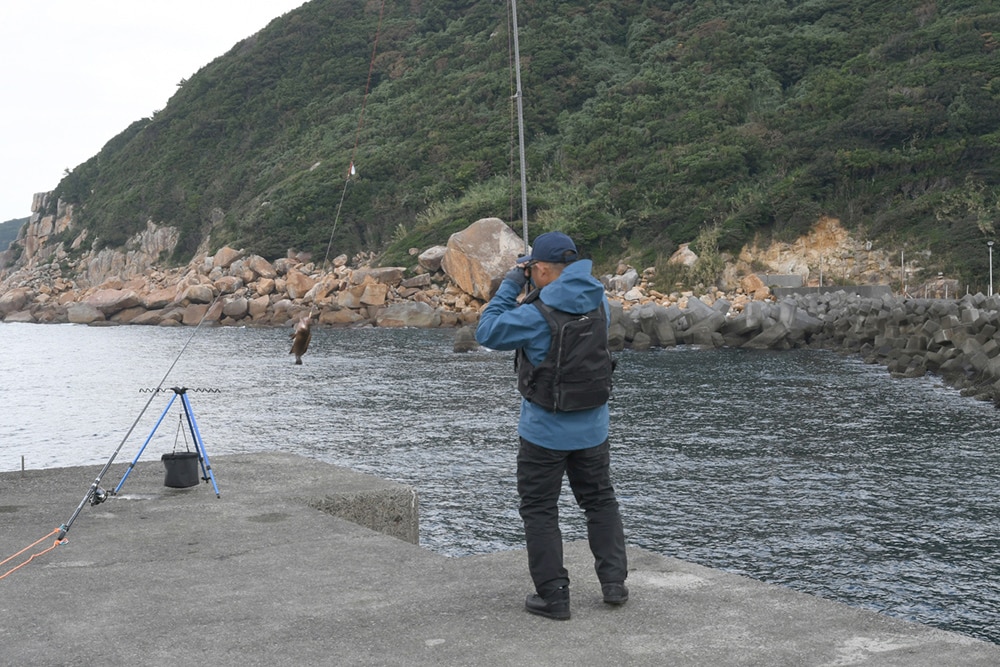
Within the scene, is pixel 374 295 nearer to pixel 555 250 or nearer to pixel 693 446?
pixel 693 446

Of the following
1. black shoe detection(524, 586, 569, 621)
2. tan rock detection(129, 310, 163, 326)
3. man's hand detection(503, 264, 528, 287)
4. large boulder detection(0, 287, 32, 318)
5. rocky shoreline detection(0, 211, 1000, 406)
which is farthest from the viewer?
large boulder detection(0, 287, 32, 318)

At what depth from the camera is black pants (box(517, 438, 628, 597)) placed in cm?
468

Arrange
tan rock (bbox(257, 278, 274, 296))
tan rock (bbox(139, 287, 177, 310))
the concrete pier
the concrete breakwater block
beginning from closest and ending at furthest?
the concrete pier, the concrete breakwater block, tan rock (bbox(257, 278, 274, 296)), tan rock (bbox(139, 287, 177, 310))

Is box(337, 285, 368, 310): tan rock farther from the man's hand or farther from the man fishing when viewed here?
the man fishing

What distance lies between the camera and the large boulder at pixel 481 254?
4859cm

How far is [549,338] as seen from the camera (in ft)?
15.6

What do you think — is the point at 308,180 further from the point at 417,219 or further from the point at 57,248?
the point at 57,248

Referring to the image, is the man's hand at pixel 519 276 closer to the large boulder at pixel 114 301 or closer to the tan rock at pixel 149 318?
the tan rock at pixel 149 318

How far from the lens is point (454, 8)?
273ft

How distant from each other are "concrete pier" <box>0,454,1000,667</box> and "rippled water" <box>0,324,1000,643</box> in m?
1.96

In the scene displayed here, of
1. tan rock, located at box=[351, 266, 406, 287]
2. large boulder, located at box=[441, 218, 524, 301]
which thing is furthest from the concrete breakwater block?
tan rock, located at box=[351, 266, 406, 287]

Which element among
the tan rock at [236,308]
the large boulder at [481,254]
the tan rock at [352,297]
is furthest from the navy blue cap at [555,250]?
the tan rock at [236,308]

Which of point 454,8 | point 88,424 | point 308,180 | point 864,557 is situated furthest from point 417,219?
point 864,557

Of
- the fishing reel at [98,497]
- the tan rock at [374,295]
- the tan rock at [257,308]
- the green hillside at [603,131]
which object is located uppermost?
the green hillside at [603,131]
